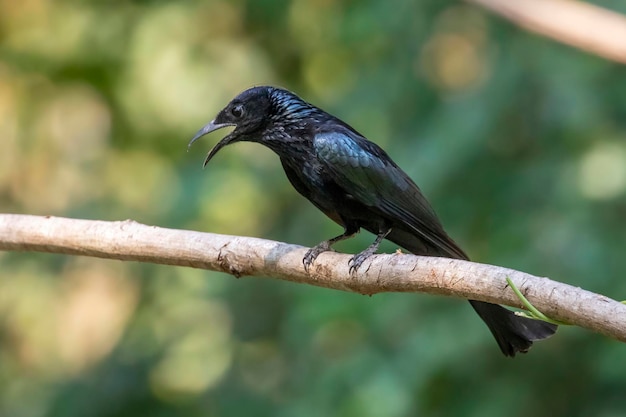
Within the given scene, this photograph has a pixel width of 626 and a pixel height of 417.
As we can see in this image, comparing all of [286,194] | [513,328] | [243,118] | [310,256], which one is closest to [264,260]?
[310,256]

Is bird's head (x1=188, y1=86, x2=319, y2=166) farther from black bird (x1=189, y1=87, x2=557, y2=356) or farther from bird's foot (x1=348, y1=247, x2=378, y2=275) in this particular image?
bird's foot (x1=348, y1=247, x2=378, y2=275)

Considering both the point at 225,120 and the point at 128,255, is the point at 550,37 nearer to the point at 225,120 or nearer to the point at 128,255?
the point at 225,120

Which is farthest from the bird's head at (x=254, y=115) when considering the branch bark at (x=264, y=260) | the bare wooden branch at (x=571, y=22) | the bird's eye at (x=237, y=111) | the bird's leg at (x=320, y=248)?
the bare wooden branch at (x=571, y=22)

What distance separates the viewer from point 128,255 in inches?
142

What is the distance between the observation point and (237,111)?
14.4ft

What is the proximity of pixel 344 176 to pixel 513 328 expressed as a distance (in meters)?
0.98

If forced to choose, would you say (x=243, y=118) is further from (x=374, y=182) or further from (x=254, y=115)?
(x=374, y=182)

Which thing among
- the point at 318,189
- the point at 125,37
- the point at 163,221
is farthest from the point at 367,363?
the point at 125,37

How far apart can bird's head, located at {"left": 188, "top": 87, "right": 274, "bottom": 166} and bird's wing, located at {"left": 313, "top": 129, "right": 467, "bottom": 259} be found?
0.39 meters

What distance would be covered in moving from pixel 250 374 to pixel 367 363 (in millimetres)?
1308

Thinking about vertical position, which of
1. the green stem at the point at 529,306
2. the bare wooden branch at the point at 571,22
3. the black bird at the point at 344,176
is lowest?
the green stem at the point at 529,306

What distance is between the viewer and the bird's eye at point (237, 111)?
4.39m

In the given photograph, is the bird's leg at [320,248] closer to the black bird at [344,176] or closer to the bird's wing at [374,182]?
the black bird at [344,176]

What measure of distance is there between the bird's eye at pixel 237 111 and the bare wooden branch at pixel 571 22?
1490 millimetres
